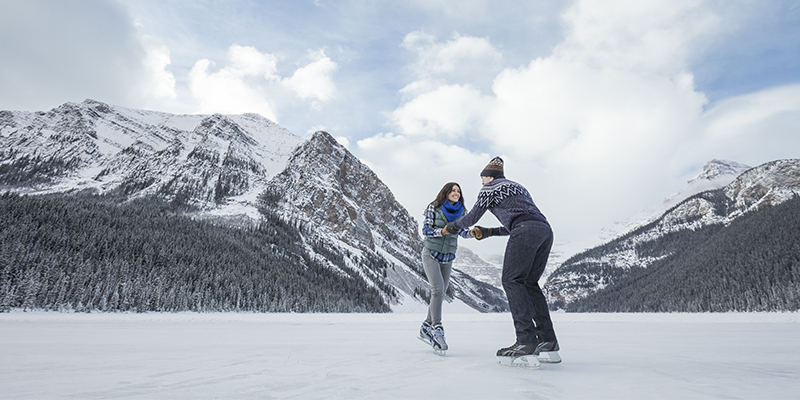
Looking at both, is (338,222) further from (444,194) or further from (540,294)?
(540,294)

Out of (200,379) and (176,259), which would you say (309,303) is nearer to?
(176,259)

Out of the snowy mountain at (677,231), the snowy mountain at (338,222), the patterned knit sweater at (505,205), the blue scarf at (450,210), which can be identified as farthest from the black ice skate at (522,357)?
the snowy mountain at (677,231)

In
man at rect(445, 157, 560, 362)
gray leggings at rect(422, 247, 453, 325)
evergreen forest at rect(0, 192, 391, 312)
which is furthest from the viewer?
evergreen forest at rect(0, 192, 391, 312)

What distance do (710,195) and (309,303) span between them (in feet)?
670

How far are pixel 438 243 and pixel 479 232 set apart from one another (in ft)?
3.27

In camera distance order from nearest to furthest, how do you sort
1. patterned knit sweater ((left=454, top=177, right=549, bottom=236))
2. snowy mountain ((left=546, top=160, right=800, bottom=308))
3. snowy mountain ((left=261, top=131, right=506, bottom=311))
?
patterned knit sweater ((left=454, top=177, right=549, bottom=236)) → snowy mountain ((left=261, top=131, right=506, bottom=311)) → snowy mountain ((left=546, top=160, right=800, bottom=308))

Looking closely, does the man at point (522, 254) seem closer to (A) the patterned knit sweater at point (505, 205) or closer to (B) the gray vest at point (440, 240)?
(A) the patterned knit sweater at point (505, 205)

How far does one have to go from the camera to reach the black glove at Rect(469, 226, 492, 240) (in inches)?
189

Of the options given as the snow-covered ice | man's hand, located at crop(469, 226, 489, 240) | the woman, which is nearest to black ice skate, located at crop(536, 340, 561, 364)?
the snow-covered ice

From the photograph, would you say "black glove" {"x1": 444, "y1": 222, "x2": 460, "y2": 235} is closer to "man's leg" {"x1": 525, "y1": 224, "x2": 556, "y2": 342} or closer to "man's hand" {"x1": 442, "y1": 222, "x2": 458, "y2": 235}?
"man's hand" {"x1": 442, "y1": 222, "x2": 458, "y2": 235}

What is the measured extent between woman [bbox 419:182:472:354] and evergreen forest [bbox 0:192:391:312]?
6257 cm

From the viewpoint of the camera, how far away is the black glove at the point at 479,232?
15.7 feet

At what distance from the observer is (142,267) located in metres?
62.5

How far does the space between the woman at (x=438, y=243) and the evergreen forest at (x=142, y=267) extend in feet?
205
